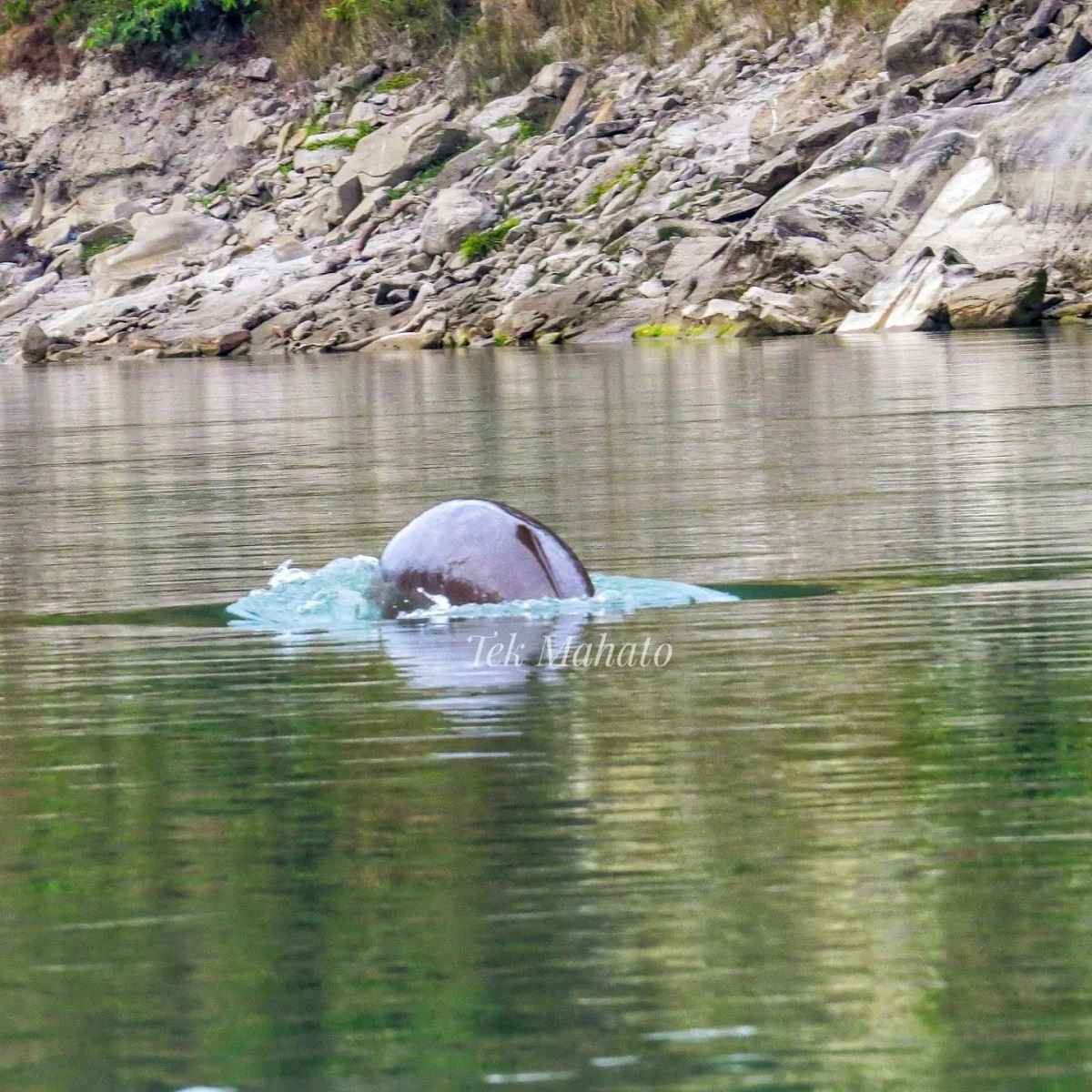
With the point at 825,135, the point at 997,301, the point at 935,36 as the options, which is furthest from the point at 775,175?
the point at 997,301

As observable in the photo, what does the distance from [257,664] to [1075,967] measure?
4822mm

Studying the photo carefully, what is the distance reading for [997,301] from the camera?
121 feet

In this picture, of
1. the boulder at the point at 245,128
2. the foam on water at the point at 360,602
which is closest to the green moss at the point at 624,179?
the boulder at the point at 245,128

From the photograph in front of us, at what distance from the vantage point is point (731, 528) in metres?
12.5

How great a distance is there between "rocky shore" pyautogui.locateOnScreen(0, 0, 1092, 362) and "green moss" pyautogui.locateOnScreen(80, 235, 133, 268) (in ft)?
0.31

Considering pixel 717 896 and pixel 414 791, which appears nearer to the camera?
pixel 717 896

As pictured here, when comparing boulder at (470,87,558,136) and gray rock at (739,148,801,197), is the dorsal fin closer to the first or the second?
gray rock at (739,148,801,197)

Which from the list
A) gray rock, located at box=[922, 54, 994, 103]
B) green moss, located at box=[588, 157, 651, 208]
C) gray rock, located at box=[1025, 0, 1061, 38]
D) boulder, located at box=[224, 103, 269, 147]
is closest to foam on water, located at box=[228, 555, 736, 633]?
gray rock, located at box=[922, 54, 994, 103]

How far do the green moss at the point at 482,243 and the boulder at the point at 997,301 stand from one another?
40.4 ft

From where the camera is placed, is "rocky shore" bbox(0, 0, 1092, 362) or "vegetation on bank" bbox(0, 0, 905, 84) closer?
"rocky shore" bbox(0, 0, 1092, 362)

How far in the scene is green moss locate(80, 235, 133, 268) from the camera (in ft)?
191

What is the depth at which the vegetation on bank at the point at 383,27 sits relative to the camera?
177ft

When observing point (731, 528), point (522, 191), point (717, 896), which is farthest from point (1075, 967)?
point (522, 191)

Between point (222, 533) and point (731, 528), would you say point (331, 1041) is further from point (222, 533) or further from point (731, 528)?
point (222, 533)
